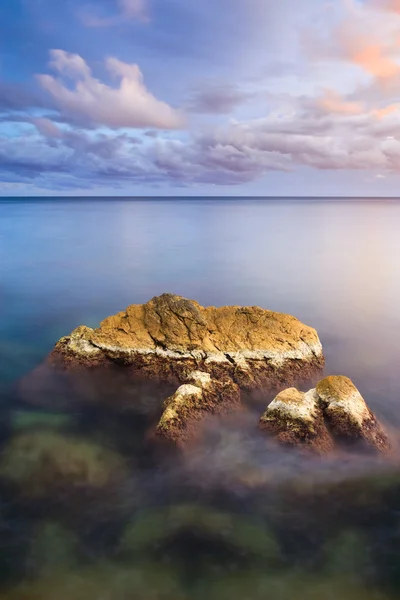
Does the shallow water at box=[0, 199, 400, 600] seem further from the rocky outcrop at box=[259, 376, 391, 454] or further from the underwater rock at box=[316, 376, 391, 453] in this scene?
the underwater rock at box=[316, 376, 391, 453]

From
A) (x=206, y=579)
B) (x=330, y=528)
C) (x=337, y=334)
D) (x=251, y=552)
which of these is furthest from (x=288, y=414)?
(x=337, y=334)

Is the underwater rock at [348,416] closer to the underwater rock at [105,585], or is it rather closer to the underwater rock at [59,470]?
the underwater rock at [59,470]

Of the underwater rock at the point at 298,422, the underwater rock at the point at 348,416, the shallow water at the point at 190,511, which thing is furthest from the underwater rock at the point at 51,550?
the underwater rock at the point at 348,416

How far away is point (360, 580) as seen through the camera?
Answer: 9.10 meters

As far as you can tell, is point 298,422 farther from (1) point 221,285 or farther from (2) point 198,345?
(1) point 221,285

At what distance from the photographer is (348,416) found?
12.9m

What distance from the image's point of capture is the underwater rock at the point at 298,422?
12406 millimetres

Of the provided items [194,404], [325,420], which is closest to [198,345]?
[194,404]

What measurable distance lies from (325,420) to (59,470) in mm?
7439

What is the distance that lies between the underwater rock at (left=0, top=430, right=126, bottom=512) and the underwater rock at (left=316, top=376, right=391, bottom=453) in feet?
19.7

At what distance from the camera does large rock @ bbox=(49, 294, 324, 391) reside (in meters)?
16.0

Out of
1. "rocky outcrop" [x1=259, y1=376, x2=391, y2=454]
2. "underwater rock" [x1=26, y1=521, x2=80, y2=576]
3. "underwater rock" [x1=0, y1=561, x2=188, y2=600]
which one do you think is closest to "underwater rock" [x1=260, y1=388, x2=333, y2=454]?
"rocky outcrop" [x1=259, y1=376, x2=391, y2=454]

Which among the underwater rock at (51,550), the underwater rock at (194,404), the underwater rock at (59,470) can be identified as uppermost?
the underwater rock at (194,404)

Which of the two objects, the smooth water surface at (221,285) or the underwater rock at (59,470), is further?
the smooth water surface at (221,285)
